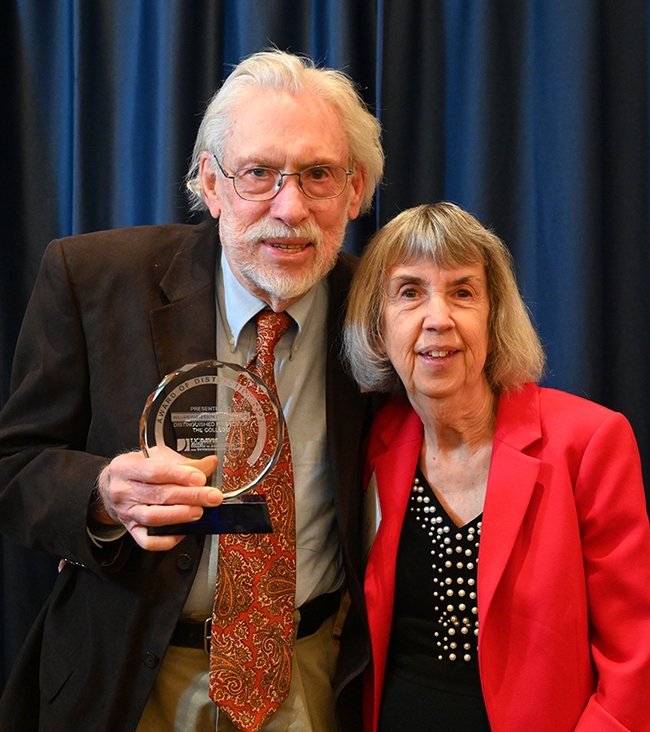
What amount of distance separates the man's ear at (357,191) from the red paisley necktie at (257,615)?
0.50 metres

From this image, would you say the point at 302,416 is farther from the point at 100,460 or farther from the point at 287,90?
the point at 287,90

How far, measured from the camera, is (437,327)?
62.4 inches

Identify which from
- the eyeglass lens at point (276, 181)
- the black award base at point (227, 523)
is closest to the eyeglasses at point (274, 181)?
the eyeglass lens at point (276, 181)

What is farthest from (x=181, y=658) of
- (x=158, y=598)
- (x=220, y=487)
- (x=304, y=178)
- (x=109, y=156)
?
(x=109, y=156)

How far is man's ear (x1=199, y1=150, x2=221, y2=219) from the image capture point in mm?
1816

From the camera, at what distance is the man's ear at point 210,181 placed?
1.82 metres

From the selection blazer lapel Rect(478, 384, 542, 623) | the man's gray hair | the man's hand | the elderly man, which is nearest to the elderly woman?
blazer lapel Rect(478, 384, 542, 623)

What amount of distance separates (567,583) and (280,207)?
98 centimetres

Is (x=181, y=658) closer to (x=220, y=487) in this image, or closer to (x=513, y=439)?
(x=220, y=487)

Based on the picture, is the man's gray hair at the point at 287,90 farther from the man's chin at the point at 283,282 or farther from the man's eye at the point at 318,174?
the man's chin at the point at 283,282

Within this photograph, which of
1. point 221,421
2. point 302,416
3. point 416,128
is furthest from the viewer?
point 416,128

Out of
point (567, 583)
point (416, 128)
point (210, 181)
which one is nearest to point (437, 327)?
point (567, 583)

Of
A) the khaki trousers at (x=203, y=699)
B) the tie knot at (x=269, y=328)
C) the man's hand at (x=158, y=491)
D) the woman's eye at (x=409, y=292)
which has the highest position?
the woman's eye at (x=409, y=292)

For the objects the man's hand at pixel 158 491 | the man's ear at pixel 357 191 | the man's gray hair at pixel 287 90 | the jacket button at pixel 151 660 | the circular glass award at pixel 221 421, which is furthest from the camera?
the man's ear at pixel 357 191
